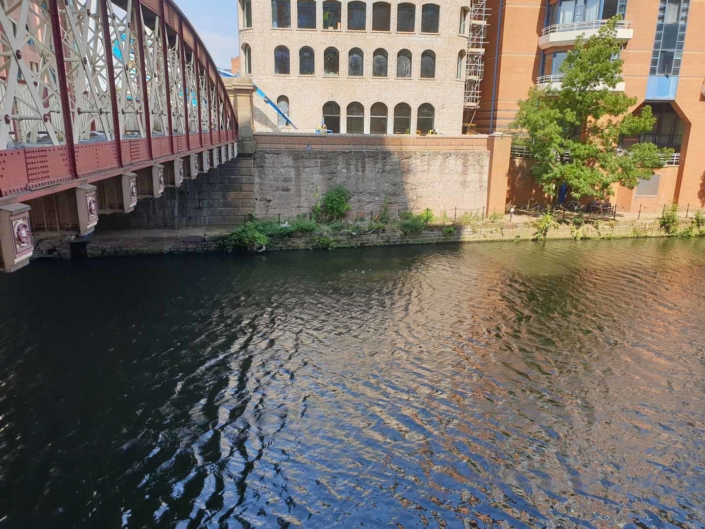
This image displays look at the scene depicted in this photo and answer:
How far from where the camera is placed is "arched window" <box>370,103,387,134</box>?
3775 centimetres

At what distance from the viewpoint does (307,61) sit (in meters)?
36.0

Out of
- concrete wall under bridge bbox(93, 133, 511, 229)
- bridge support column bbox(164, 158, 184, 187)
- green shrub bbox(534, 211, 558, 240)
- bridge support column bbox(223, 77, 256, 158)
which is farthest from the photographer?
green shrub bbox(534, 211, 558, 240)

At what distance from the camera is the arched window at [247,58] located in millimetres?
35625

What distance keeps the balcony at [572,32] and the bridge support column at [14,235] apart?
101 ft

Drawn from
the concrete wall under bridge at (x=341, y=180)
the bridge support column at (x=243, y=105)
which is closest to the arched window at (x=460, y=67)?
the concrete wall under bridge at (x=341, y=180)

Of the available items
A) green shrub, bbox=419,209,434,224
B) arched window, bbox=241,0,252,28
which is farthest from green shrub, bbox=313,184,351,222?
arched window, bbox=241,0,252,28

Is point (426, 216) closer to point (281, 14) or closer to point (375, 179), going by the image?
point (375, 179)

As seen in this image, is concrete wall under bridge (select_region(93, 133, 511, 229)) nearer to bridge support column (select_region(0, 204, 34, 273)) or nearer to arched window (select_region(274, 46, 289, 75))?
arched window (select_region(274, 46, 289, 75))

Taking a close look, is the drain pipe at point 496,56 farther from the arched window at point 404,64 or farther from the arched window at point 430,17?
the arched window at point 404,64

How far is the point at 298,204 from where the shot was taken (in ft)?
93.7

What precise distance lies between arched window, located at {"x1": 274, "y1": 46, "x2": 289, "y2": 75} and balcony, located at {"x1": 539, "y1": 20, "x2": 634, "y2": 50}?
17.0 meters

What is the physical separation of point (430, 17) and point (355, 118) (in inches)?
347

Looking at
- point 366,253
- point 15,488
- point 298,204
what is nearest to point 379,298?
point 366,253

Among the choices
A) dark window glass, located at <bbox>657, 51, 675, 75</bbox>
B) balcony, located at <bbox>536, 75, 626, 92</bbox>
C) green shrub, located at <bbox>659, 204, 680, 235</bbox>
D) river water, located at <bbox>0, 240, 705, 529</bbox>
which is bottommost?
river water, located at <bbox>0, 240, 705, 529</bbox>
